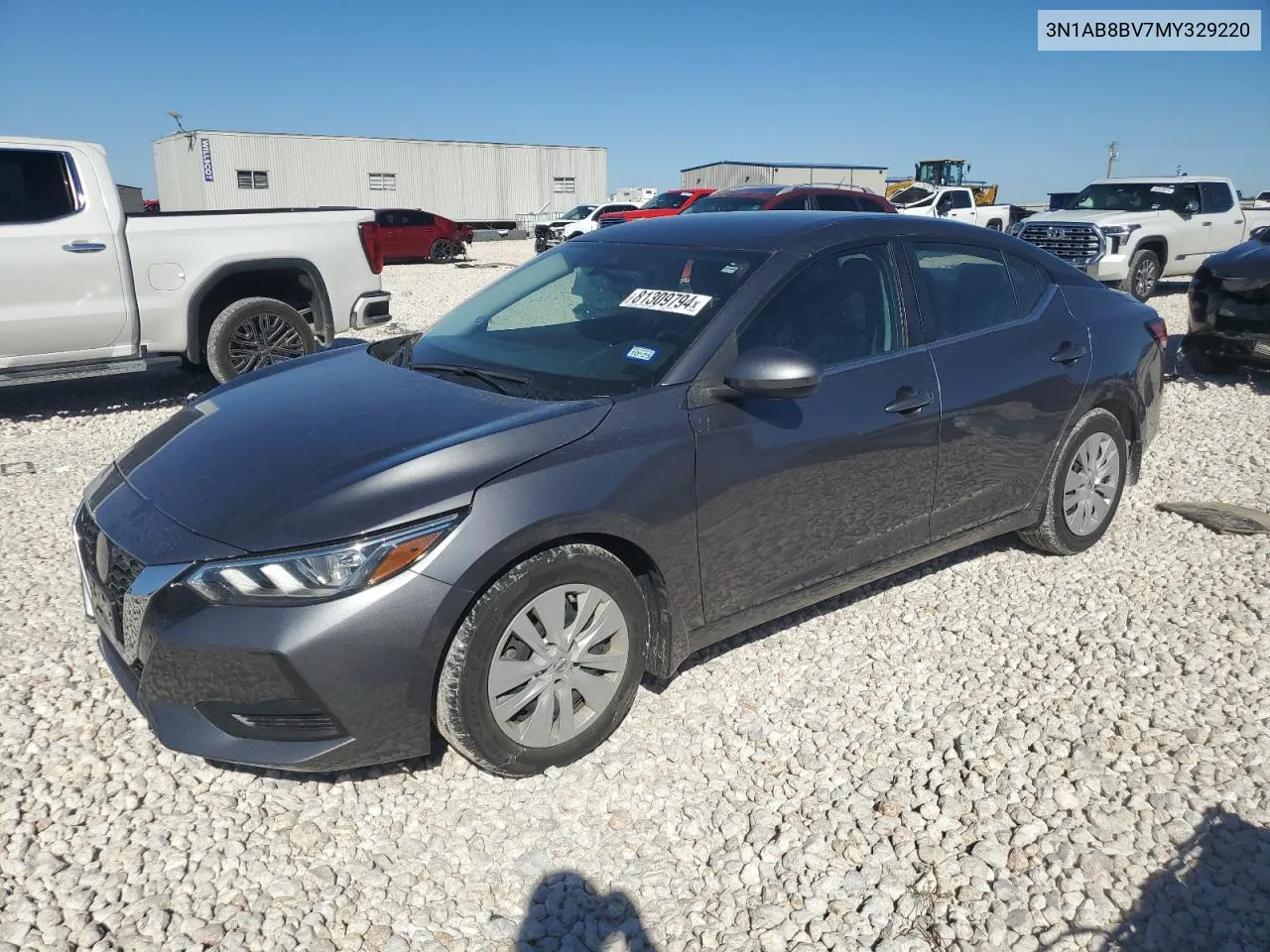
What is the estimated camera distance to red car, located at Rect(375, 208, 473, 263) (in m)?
26.1

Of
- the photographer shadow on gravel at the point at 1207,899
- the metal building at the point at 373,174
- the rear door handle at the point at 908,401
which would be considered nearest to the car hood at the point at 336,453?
the rear door handle at the point at 908,401

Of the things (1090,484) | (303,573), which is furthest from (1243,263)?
(303,573)

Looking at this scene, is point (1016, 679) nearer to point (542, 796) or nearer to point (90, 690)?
point (542, 796)

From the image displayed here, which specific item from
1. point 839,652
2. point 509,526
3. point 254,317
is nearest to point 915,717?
point 839,652

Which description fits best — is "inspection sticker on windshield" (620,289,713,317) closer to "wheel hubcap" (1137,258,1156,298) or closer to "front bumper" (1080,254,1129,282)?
"front bumper" (1080,254,1129,282)

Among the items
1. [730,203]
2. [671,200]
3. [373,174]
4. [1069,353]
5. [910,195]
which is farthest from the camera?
[373,174]

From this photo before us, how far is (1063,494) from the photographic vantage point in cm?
452

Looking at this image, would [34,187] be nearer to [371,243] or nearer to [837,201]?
[371,243]

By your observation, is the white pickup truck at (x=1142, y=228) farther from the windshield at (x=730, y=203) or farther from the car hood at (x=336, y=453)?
the car hood at (x=336, y=453)

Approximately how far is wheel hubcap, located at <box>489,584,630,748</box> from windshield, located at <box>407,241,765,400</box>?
0.71m

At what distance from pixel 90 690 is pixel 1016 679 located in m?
3.41

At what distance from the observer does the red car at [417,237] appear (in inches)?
1029

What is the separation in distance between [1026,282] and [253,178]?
35658mm

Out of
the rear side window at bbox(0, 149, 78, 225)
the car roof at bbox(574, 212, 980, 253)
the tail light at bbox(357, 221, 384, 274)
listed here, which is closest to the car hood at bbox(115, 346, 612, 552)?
the car roof at bbox(574, 212, 980, 253)
